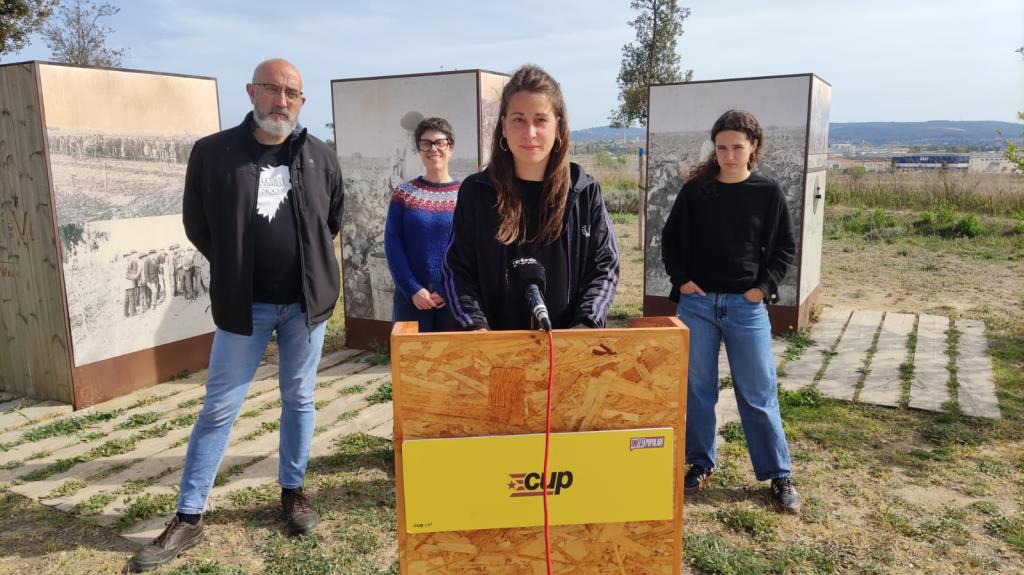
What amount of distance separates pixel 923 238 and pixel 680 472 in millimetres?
14832

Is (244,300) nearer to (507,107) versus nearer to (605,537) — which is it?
(507,107)

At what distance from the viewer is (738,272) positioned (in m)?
3.69

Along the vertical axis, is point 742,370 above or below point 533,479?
below

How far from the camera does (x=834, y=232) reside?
1576cm

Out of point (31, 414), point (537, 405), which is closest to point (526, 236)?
point (537, 405)

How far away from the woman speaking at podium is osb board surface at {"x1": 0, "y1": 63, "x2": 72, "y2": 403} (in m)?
4.30

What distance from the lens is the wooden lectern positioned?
1.79 meters

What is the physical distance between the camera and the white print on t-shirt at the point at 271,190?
3273 mm

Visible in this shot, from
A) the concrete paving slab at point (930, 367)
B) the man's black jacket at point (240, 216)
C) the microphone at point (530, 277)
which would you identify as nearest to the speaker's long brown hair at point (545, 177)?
the microphone at point (530, 277)

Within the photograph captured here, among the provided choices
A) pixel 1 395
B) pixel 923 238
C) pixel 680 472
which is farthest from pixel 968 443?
pixel 923 238

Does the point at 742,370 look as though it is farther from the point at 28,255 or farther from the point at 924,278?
the point at 924,278

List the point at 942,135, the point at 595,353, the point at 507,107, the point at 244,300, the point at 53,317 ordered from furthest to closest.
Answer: the point at 942,135 → the point at 53,317 → the point at 244,300 → the point at 507,107 → the point at 595,353

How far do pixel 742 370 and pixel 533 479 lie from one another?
2258mm

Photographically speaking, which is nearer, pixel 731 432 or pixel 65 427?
pixel 731 432
